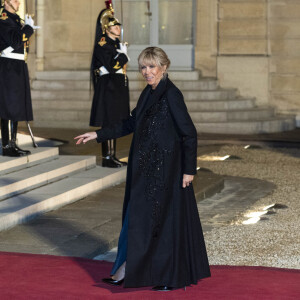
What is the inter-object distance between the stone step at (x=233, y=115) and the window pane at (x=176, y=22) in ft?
7.89

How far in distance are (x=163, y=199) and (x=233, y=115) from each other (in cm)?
1217

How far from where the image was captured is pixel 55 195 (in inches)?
377

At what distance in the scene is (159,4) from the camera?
20.3 metres

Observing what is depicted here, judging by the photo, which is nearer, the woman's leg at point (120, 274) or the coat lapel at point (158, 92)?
the coat lapel at point (158, 92)

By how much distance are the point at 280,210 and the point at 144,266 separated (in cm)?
412

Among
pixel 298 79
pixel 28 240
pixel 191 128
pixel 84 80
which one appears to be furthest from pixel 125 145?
pixel 191 128

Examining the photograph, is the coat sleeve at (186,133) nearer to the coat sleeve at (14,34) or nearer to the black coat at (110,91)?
the coat sleeve at (14,34)

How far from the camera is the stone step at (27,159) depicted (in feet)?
33.5

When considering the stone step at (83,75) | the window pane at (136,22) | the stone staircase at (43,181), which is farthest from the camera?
the window pane at (136,22)

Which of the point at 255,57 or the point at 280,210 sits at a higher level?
the point at 255,57

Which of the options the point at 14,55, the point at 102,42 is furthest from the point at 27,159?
the point at 102,42

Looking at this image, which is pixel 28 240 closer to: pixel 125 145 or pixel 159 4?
pixel 125 145

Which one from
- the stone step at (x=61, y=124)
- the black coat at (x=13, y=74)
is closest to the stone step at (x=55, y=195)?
the black coat at (x=13, y=74)

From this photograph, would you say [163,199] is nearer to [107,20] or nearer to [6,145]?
[6,145]
